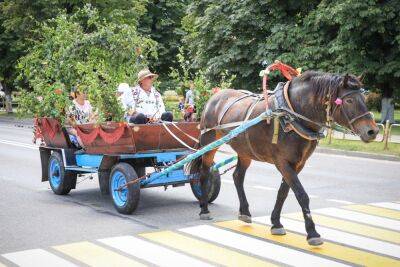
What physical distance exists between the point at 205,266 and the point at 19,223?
3.26m

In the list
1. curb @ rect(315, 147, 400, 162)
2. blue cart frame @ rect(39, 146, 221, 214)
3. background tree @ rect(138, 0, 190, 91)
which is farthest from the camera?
background tree @ rect(138, 0, 190, 91)

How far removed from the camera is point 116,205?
27.9 ft

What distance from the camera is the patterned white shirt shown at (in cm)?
936

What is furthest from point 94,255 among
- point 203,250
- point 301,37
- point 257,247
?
point 301,37

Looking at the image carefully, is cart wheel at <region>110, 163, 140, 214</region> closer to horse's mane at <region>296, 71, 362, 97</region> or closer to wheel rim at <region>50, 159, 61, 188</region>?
wheel rim at <region>50, 159, 61, 188</region>

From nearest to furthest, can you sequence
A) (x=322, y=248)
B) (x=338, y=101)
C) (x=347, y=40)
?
(x=338, y=101) → (x=322, y=248) → (x=347, y=40)

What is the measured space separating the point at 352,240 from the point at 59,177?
5.33 metres

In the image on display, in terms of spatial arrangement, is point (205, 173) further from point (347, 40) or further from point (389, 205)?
point (347, 40)

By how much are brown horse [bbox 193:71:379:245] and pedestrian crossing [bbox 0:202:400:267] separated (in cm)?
26

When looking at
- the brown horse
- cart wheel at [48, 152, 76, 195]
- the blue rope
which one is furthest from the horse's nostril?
cart wheel at [48, 152, 76, 195]

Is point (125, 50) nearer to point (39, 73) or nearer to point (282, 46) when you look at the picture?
point (39, 73)

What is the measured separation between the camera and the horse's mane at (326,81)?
6176 mm

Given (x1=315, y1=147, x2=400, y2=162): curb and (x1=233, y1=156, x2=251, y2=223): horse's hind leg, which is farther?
(x1=315, y1=147, x2=400, y2=162): curb

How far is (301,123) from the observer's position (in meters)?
6.62
